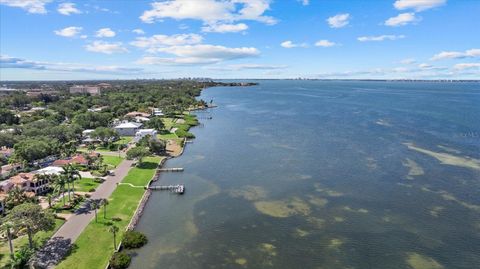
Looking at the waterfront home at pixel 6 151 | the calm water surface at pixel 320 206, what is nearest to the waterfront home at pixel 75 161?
the waterfront home at pixel 6 151

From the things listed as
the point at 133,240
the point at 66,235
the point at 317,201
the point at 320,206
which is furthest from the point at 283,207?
the point at 66,235

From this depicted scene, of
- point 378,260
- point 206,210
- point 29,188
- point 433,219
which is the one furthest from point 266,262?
point 29,188

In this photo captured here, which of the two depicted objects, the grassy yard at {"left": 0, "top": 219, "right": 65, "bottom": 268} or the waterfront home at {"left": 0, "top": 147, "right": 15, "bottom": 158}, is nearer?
the grassy yard at {"left": 0, "top": 219, "right": 65, "bottom": 268}

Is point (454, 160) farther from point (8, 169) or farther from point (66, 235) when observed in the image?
point (8, 169)

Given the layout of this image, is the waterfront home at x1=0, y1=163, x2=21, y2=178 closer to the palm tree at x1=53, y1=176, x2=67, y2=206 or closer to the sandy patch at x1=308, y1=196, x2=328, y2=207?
the palm tree at x1=53, y1=176, x2=67, y2=206

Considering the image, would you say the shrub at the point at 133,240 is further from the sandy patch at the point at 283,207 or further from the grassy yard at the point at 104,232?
the sandy patch at the point at 283,207

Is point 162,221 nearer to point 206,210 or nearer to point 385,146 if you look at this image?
point 206,210

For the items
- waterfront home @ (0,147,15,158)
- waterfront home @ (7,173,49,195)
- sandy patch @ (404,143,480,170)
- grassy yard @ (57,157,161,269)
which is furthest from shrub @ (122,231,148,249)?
sandy patch @ (404,143,480,170)
